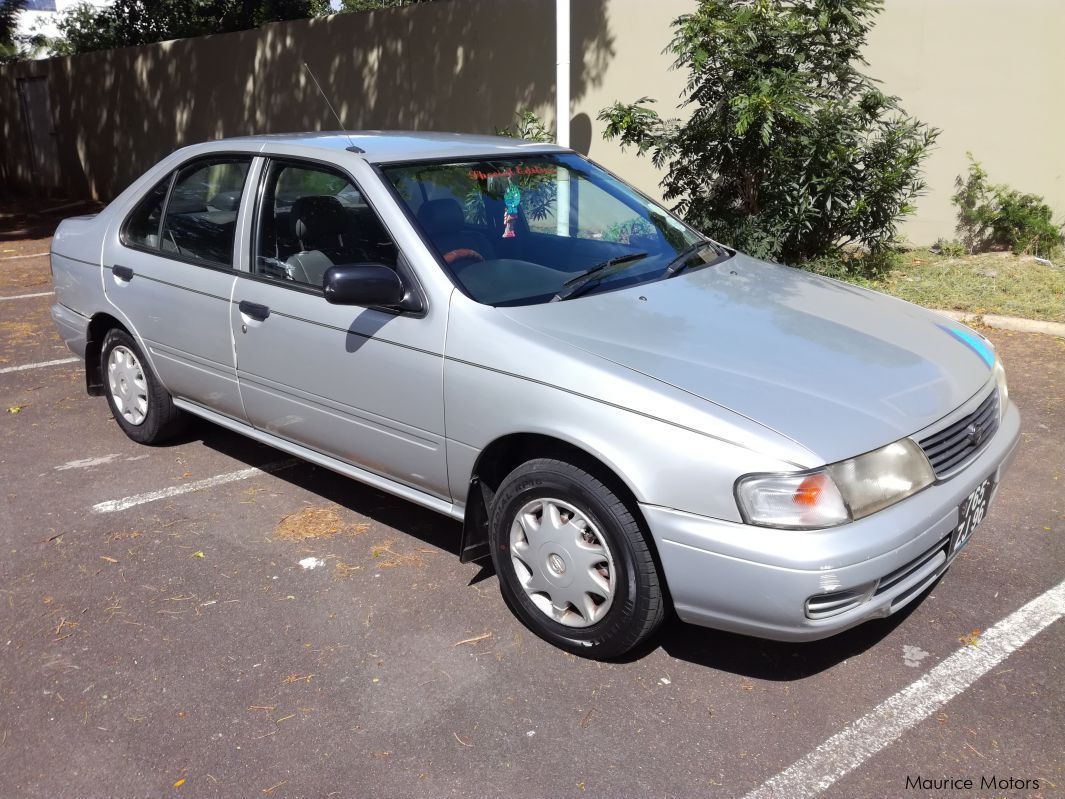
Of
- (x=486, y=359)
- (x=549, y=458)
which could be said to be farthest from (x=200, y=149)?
(x=549, y=458)

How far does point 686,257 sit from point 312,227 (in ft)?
5.40

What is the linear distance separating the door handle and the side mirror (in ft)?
2.39

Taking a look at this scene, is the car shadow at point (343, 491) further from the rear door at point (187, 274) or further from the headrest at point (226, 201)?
the headrest at point (226, 201)

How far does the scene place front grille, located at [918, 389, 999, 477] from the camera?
10.4 ft

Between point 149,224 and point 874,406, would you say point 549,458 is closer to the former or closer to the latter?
point 874,406

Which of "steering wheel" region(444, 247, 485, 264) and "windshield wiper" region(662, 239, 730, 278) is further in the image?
"windshield wiper" region(662, 239, 730, 278)

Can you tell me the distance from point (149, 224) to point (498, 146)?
75.8 inches

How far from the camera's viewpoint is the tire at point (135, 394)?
5.25m

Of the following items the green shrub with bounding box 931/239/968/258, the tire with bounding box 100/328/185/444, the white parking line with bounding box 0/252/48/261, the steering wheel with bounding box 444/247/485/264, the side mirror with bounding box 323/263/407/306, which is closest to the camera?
the side mirror with bounding box 323/263/407/306

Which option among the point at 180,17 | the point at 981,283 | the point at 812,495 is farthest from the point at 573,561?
the point at 180,17

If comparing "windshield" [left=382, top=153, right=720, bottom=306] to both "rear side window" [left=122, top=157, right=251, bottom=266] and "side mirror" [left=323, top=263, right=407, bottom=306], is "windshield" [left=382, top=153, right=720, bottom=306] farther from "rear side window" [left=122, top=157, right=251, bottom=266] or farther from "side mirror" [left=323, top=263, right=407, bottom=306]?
"rear side window" [left=122, top=157, right=251, bottom=266]

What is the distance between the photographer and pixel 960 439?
331cm

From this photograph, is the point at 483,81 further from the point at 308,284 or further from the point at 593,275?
the point at 593,275

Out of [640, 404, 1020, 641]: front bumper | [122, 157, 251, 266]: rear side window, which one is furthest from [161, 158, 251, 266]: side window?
[640, 404, 1020, 641]: front bumper
